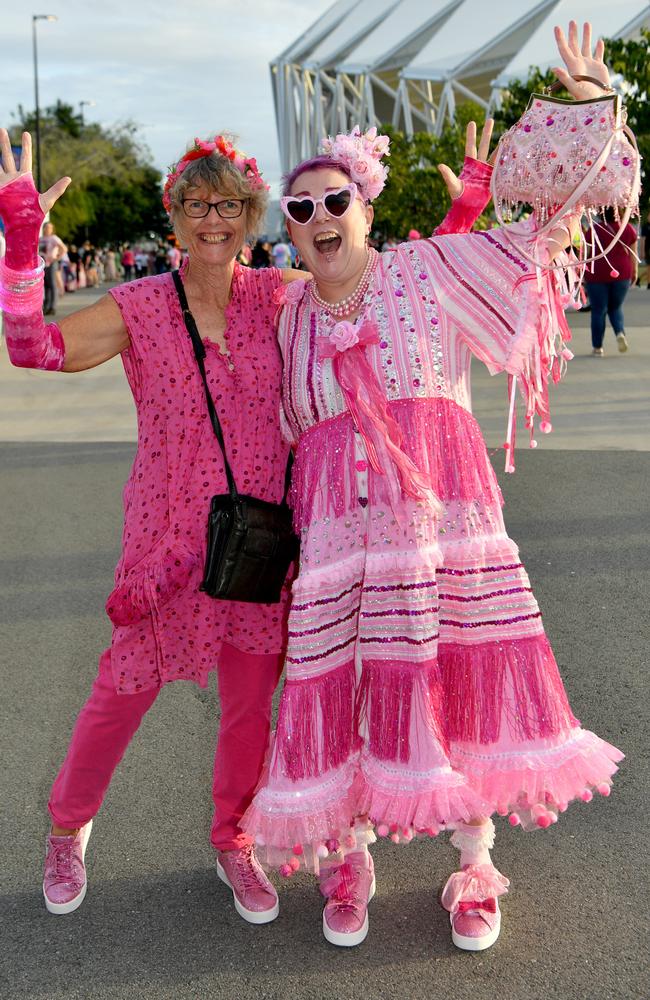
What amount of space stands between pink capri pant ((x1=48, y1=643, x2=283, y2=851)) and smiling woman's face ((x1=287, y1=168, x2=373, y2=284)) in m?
0.99

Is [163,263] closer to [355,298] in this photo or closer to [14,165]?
[14,165]

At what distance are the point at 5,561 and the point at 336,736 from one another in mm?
3632

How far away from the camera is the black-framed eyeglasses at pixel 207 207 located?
266 centimetres

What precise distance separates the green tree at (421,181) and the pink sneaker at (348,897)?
19683mm

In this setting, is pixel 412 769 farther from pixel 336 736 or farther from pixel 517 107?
pixel 517 107

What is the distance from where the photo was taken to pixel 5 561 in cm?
579

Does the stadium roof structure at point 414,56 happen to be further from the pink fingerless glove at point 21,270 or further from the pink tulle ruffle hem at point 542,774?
the pink tulle ruffle hem at point 542,774

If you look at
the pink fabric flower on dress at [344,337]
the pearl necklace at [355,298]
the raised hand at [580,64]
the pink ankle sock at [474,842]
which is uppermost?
the raised hand at [580,64]

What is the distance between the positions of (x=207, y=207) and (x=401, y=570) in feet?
3.30

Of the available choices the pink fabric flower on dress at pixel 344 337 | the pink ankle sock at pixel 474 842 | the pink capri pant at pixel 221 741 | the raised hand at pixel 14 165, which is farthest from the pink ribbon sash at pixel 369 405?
the pink ankle sock at pixel 474 842

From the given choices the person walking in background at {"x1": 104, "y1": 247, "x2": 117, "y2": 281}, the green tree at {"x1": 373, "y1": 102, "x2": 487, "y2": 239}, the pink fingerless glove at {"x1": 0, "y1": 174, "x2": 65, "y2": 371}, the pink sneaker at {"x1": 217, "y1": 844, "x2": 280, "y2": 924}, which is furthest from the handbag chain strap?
the person walking in background at {"x1": 104, "y1": 247, "x2": 117, "y2": 281}

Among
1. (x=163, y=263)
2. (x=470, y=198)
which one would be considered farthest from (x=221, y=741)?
(x=163, y=263)

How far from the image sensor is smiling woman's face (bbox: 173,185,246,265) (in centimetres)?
265

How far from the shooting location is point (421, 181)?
22.4m
